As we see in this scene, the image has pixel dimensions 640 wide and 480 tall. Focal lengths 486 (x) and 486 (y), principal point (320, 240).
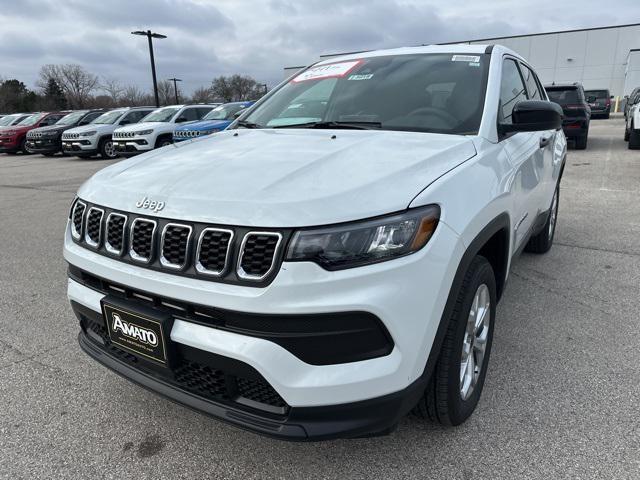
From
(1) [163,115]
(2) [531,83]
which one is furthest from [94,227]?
(1) [163,115]

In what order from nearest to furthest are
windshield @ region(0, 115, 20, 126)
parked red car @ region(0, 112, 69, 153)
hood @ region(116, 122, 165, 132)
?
1. hood @ region(116, 122, 165, 132)
2. parked red car @ region(0, 112, 69, 153)
3. windshield @ region(0, 115, 20, 126)

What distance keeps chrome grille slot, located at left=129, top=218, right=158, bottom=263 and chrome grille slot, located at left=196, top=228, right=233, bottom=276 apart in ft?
0.78

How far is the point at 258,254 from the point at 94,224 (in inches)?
37.0

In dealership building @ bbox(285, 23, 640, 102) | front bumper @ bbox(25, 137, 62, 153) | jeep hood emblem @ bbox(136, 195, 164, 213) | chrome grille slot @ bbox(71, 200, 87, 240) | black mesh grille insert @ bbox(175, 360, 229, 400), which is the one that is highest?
dealership building @ bbox(285, 23, 640, 102)

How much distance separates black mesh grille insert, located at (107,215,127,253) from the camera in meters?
1.97

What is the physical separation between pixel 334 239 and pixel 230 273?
0.37 meters

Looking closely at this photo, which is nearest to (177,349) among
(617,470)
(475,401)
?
(475,401)

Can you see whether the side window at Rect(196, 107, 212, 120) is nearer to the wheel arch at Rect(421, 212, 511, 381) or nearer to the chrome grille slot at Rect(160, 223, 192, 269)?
the wheel arch at Rect(421, 212, 511, 381)

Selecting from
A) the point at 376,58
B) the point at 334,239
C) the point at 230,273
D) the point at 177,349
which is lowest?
the point at 177,349

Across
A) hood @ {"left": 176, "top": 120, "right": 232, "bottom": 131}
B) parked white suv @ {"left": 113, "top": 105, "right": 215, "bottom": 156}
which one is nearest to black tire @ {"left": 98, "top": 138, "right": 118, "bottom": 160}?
parked white suv @ {"left": 113, "top": 105, "right": 215, "bottom": 156}

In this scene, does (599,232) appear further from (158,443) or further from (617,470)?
(158,443)

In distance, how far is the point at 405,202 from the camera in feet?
5.55

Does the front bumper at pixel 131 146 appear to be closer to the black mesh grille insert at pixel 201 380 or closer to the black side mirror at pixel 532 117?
the black side mirror at pixel 532 117

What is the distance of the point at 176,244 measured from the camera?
178 cm
